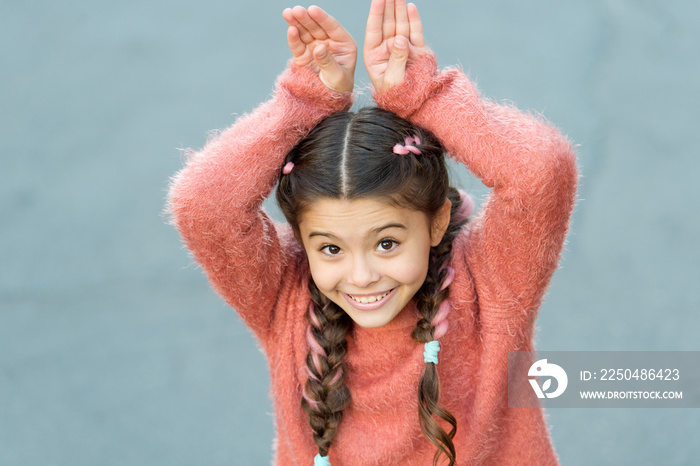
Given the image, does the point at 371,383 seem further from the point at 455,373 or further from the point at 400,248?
A: the point at 400,248

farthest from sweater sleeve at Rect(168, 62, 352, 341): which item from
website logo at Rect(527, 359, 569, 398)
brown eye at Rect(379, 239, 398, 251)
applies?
website logo at Rect(527, 359, 569, 398)

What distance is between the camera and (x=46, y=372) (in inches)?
101

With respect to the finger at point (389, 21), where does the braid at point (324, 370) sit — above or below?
below

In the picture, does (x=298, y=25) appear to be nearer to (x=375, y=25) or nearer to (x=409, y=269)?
(x=375, y=25)

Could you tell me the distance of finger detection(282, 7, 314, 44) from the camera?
1.31 m

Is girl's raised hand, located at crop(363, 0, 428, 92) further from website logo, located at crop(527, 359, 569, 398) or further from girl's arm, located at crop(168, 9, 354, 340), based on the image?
website logo, located at crop(527, 359, 569, 398)

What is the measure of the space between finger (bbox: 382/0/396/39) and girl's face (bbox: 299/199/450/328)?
0.93 ft

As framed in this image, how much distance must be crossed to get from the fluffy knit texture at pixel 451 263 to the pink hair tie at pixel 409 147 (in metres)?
0.03

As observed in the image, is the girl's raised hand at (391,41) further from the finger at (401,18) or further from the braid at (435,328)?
the braid at (435,328)

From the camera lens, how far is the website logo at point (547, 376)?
5.14ft

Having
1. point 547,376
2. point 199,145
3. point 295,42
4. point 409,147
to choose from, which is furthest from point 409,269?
point 199,145

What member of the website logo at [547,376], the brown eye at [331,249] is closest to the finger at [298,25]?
the brown eye at [331,249]

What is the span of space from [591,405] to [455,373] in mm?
1105

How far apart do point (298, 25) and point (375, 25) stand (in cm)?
A: 13
